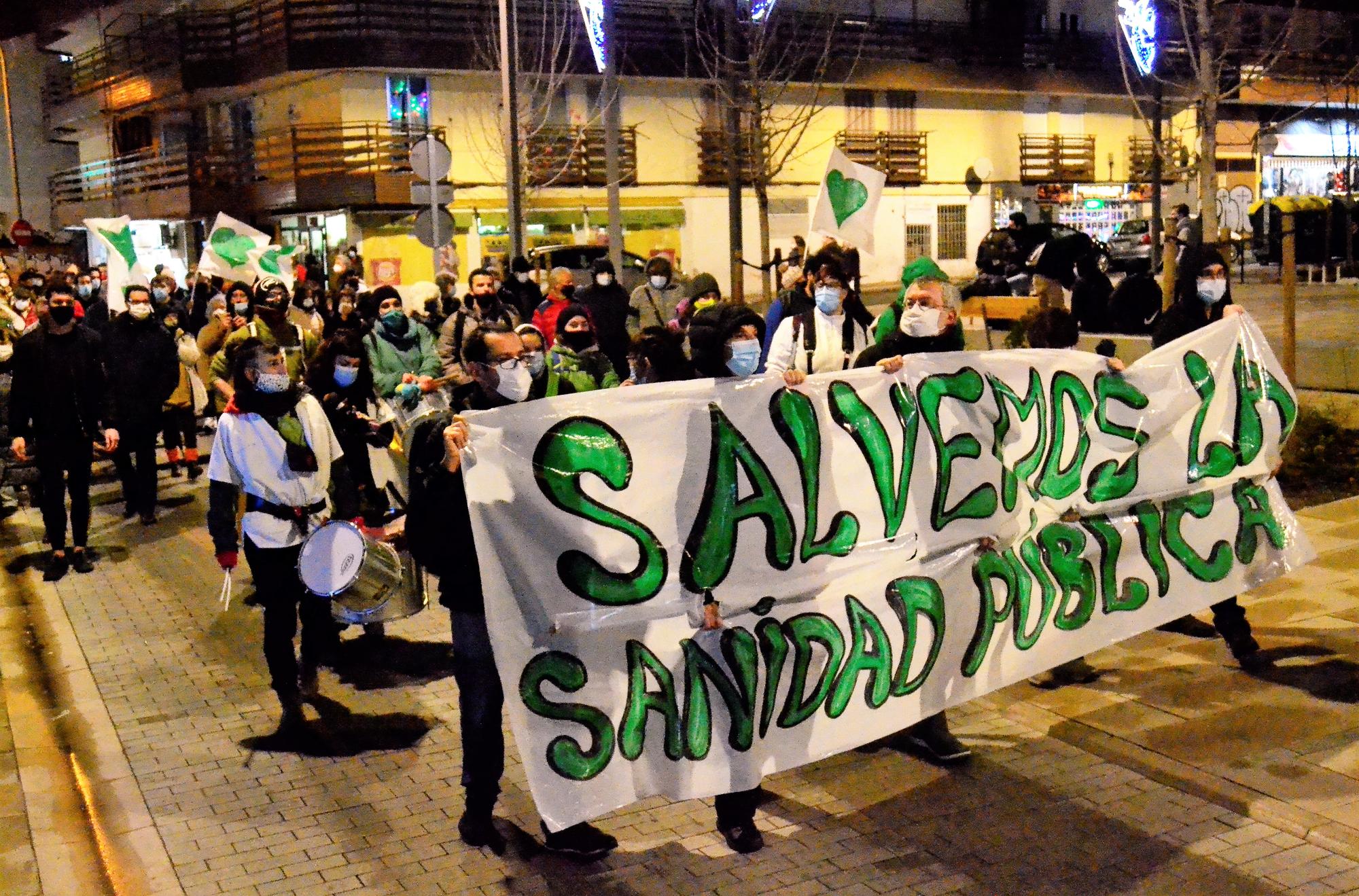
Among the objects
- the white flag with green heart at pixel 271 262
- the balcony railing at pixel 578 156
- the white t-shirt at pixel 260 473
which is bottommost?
the white t-shirt at pixel 260 473

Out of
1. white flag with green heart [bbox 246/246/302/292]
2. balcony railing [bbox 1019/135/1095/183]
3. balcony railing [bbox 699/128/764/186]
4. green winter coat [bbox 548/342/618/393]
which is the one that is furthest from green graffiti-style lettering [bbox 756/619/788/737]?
balcony railing [bbox 1019/135/1095/183]

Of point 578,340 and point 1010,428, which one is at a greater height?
point 578,340

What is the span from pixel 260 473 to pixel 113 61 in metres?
43.2

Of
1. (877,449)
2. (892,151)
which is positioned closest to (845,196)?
(877,449)

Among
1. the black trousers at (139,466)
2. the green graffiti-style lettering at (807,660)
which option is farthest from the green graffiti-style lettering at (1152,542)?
the black trousers at (139,466)

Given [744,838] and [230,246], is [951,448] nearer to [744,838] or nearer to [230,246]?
[744,838]

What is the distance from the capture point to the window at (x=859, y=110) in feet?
136

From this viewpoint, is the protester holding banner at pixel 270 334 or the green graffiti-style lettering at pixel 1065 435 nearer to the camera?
the green graffiti-style lettering at pixel 1065 435

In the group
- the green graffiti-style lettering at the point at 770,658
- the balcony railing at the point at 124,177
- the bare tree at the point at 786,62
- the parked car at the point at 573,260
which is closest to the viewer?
the green graffiti-style lettering at the point at 770,658

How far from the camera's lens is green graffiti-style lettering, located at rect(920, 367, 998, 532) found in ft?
20.0

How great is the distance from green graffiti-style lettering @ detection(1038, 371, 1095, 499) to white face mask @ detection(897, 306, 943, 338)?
0.57 meters

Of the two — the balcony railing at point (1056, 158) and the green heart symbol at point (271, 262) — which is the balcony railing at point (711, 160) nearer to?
the balcony railing at point (1056, 158)

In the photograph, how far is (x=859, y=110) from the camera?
137 feet

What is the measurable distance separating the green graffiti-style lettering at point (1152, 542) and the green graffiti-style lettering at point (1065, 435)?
41 cm
